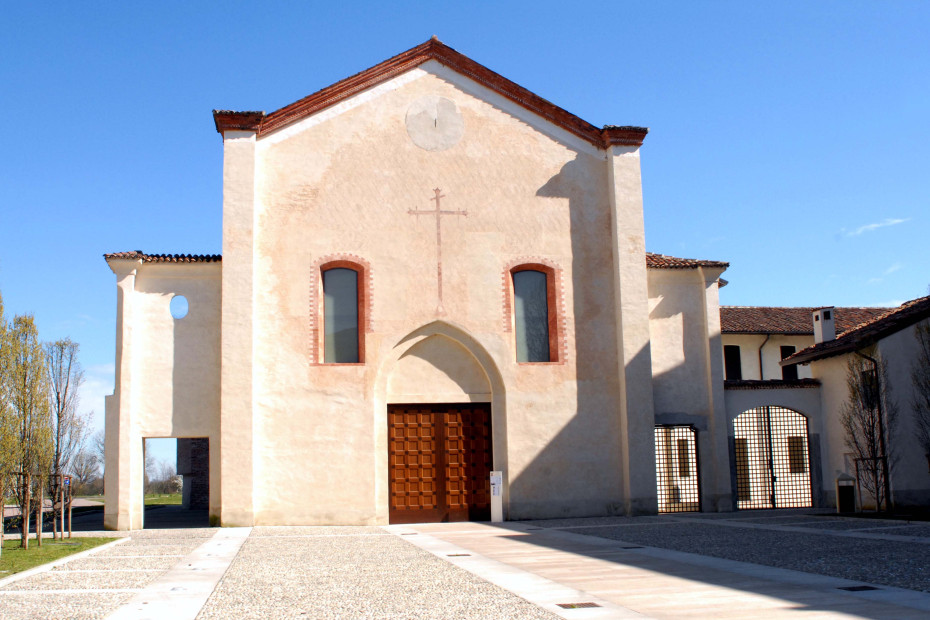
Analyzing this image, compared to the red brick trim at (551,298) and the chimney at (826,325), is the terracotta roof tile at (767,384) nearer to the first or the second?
the chimney at (826,325)

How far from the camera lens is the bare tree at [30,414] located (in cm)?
1383

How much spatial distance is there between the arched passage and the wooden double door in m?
0.02

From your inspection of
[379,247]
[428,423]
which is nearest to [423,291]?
[379,247]

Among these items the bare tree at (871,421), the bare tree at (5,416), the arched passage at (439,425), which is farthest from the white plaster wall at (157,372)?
the bare tree at (871,421)

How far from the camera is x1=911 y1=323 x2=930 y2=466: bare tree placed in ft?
61.9

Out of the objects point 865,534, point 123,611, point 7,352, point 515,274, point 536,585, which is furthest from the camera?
point 515,274

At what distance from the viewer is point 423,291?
19.5 metres

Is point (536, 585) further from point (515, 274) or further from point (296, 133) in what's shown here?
point (296, 133)

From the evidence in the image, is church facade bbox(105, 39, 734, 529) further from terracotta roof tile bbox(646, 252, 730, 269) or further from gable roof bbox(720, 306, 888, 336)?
gable roof bbox(720, 306, 888, 336)

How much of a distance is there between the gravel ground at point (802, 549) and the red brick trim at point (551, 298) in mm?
4781

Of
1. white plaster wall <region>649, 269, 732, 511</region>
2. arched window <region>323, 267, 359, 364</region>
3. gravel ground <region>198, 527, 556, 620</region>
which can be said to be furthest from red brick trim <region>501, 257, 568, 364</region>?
gravel ground <region>198, 527, 556, 620</region>

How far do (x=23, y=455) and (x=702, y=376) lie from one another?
47.9 ft

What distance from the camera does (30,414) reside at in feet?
47.1

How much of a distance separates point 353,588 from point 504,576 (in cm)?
166
